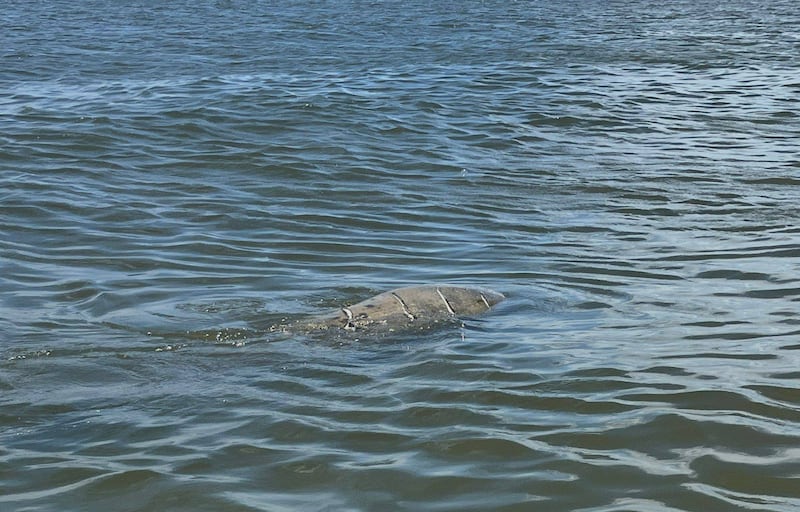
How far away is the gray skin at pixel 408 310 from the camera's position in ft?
21.2

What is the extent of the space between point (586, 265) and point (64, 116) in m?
7.78

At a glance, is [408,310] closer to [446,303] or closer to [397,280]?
[446,303]

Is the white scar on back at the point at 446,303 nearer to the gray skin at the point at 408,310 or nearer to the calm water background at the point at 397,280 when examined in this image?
the gray skin at the point at 408,310

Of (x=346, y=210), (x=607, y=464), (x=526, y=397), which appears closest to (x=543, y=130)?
(x=346, y=210)

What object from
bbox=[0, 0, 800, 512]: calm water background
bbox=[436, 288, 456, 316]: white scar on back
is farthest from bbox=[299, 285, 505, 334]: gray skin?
bbox=[0, 0, 800, 512]: calm water background

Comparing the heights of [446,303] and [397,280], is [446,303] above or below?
above

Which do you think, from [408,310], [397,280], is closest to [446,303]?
[408,310]

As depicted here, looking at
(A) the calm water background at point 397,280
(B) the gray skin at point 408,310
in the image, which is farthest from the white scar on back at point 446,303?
(A) the calm water background at point 397,280

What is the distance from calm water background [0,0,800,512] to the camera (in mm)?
4461

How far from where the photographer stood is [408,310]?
6.65 metres

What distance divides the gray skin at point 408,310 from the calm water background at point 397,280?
0.63 ft

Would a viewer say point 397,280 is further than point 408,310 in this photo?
Yes

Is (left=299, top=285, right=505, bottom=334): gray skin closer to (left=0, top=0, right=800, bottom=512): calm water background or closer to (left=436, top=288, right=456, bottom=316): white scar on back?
(left=436, top=288, right=456, bottom=316): white scar on back

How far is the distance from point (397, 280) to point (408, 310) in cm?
107
